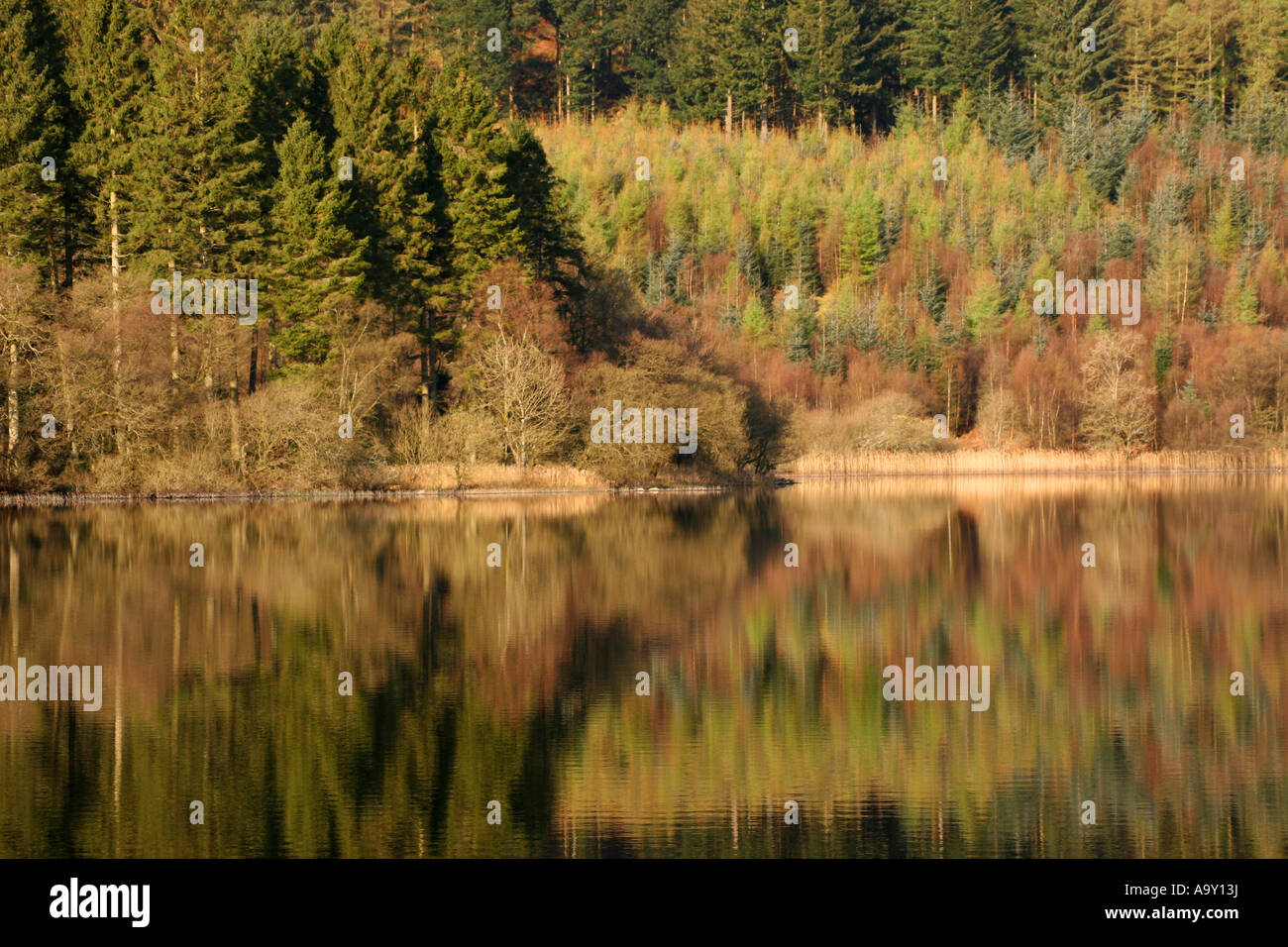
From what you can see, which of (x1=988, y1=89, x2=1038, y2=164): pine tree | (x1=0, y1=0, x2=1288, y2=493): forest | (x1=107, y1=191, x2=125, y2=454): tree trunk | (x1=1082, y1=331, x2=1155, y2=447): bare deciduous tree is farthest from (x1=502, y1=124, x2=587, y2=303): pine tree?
(x1=988, y1=89, x2=1038, y2=164): pine tree

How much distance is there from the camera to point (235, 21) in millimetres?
52406

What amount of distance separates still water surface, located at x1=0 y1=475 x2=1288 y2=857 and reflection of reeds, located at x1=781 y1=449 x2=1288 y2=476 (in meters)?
31.1

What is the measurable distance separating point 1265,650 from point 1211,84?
10611cm

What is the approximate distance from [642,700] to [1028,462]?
51.6 metres

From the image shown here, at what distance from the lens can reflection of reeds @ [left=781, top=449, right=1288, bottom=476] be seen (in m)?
63.3

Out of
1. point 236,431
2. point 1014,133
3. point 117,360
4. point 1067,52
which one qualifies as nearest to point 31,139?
point 117,360

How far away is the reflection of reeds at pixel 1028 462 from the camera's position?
63312 millimetres

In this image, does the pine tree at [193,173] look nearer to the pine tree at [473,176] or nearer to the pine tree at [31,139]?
the pine tree at [31,139]

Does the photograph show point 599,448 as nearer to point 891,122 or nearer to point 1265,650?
point 1265,650

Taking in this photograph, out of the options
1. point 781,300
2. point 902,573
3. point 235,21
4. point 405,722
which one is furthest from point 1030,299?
point 405,722

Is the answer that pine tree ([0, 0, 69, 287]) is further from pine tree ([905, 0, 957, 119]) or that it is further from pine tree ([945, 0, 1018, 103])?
pine tree ([945, 0, 1018, 103])

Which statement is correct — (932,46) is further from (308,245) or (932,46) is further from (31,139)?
(31,139)

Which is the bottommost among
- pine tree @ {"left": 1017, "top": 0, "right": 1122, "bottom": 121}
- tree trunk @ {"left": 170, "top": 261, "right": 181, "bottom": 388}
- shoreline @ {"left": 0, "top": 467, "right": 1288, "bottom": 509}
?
shoreline @ {"left": 0, "top": 467, "right": 1288, "bottom": 509}

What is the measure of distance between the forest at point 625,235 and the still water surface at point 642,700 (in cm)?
1635
